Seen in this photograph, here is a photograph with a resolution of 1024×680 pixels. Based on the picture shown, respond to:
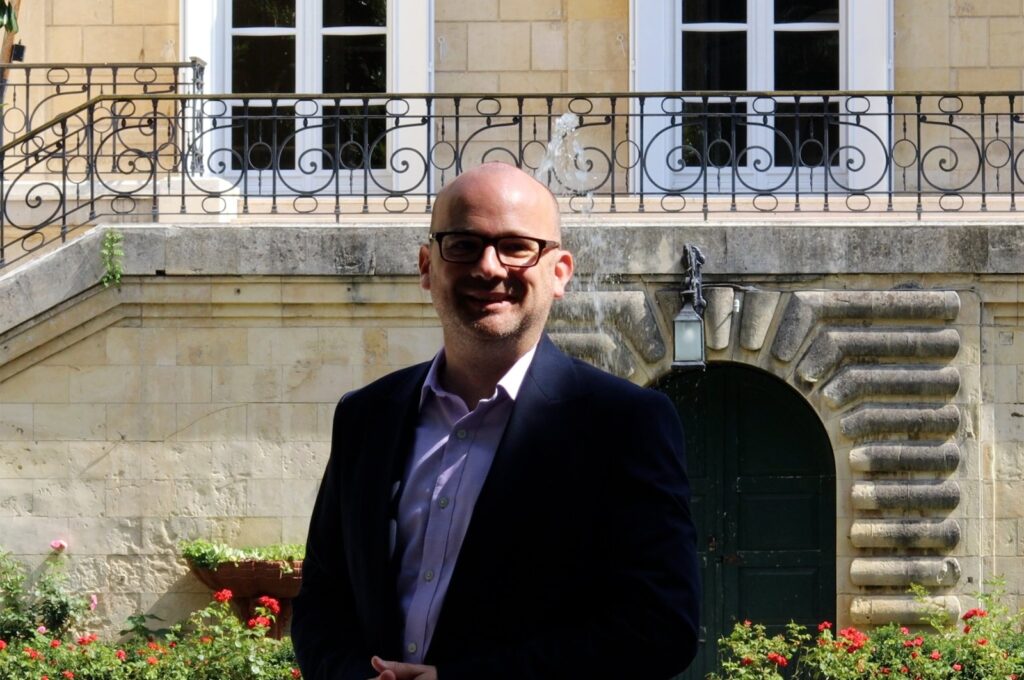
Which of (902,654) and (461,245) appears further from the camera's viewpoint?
(902,654)

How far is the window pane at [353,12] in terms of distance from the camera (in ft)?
38.6

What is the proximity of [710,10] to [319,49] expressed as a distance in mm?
2676

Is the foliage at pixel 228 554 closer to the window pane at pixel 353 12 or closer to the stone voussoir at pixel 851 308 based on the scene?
the stone voussoir at pixel 851 308

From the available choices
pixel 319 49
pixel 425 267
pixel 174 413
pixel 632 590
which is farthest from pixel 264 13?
pixel 632 590

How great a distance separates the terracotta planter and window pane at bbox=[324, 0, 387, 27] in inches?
157

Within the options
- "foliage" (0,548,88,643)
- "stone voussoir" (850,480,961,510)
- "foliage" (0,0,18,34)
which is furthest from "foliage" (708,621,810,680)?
"foliage" (0,0,18,34)

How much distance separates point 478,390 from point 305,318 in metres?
7.22

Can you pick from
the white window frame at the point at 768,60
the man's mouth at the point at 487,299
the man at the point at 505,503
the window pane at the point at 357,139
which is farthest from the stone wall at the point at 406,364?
the man's mouth at the point at 487,299

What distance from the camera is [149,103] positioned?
11.3 meters

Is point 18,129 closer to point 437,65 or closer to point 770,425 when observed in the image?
point 437,65

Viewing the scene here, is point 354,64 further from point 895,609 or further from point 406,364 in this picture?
point 895,609

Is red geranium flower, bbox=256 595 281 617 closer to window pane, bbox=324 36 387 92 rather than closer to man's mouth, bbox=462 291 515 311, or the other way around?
window pane, bbox=324 36 387 92

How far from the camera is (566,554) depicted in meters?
2.80

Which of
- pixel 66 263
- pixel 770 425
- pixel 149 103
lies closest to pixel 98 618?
pixel 66 263
